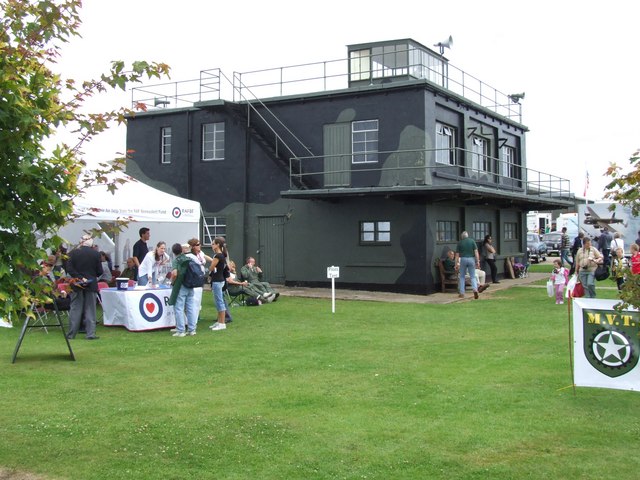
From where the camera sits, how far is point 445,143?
23.0 m

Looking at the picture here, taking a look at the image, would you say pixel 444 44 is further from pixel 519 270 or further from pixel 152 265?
pixel 152 265

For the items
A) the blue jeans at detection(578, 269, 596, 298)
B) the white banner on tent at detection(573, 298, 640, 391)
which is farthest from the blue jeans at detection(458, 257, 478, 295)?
the white banner on tent at detection(573, 298, 640, 391)

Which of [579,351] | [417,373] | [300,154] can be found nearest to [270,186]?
[300,154]

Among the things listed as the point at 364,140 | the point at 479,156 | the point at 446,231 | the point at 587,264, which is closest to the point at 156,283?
the point at 587,264

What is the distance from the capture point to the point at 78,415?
7152 millimetres

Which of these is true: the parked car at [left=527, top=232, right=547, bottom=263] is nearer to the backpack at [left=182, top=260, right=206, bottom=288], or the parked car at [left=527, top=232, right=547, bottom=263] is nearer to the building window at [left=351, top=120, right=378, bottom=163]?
the building window at [left=351, top=120, right=378, bottom=163]

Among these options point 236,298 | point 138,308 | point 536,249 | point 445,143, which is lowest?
point 236,298

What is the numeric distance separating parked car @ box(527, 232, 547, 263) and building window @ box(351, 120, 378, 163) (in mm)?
19870

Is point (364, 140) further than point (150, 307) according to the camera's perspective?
Yes

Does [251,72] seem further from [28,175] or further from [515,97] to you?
[28,175]

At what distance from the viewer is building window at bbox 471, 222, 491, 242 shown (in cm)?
2495

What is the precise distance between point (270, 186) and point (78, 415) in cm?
1705

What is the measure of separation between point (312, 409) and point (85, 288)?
6510 mm

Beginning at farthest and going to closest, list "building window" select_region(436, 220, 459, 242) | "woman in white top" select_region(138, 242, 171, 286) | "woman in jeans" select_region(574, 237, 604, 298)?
"building window" select_region(436, 220, 459, 242)
"woman in jeans" select_region(574, 237, 604, 298)
"woman in white top" select_region(138, 242, 171, 286)
